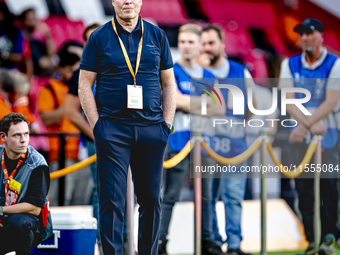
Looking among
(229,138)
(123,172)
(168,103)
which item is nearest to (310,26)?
(229,138)

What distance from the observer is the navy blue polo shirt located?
3271 mm

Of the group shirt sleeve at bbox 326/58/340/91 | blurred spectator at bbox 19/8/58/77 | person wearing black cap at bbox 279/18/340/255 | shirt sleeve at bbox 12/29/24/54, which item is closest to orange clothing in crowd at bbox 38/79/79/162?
person wearing black cap at bbox 279/18/340/255

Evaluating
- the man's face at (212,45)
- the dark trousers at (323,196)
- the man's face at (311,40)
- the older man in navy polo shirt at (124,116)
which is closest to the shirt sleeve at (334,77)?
the man's face at (311,40)

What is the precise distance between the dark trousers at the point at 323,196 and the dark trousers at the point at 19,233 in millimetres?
2359

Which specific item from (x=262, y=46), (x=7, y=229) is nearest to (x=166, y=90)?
(x=7, y=229)

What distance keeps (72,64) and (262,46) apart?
8.66 meters

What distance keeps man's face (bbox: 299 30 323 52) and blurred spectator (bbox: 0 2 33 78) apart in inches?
169

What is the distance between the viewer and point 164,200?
4445mm

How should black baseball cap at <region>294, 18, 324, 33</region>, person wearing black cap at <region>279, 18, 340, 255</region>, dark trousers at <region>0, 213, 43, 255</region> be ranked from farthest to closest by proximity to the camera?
black baseball cap at <region>294, 18, 324, 33</region>
person wearing black cap at <region>279, 18, 340, 255</region>
dark trousers at <region>0, 213, 43, 255</region>

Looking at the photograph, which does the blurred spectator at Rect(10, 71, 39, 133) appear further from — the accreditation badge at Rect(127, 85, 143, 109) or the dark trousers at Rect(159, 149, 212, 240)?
the accreditation badge at Rect(127, 85, 143, 109)

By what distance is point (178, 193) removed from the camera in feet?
14.7

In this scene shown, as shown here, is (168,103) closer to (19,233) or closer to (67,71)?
(19,233)

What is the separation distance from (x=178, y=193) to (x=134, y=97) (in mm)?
1433

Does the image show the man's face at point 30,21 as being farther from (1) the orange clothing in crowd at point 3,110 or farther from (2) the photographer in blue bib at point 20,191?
(2) the photographer in blue bib at point 20,191
